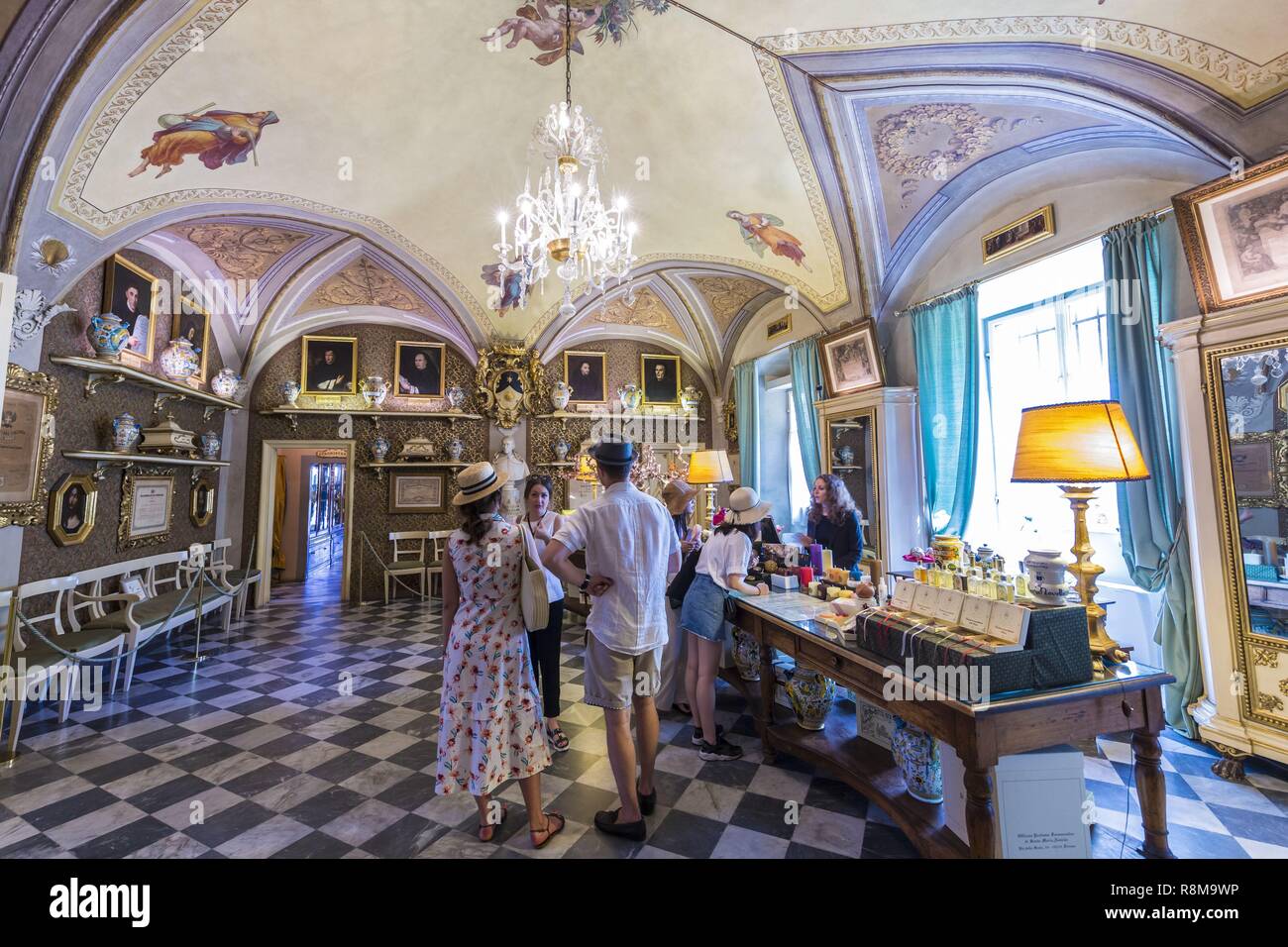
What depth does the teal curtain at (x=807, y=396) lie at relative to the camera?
7008 millimetres

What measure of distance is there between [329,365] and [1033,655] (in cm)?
962

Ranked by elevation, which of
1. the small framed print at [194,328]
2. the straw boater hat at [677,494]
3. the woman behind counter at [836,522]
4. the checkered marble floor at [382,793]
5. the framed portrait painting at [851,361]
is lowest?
the checkered marble floor at [382,793]

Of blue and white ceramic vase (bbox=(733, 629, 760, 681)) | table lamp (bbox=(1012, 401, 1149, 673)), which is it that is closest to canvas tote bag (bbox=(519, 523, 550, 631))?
table lamp (bbox=(1012, 401, 1149, 673))

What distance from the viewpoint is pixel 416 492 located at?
28.5 feet

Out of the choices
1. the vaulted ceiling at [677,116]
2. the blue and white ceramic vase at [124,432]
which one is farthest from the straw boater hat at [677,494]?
the blue and white ceramic vase at [124,432]

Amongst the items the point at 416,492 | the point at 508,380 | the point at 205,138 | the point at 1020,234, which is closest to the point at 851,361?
the point at 1020,234

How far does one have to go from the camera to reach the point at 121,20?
10.5ft

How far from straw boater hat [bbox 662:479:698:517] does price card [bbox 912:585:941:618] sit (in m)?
1.70

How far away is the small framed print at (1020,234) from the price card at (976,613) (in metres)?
4.05

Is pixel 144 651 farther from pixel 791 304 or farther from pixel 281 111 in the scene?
pixel 791 304

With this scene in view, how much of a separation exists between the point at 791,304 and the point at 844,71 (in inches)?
146

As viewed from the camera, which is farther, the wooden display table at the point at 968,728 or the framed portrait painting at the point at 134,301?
the framed portrait painting at the point at 134,301

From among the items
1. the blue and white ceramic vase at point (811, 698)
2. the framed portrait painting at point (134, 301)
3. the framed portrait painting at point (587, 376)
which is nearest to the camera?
the blue and white ceramic vase at point (811, 698)

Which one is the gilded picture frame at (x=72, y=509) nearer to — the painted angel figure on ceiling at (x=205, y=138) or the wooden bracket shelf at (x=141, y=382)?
the wooden bracket shelf at (x=141, y=382)
